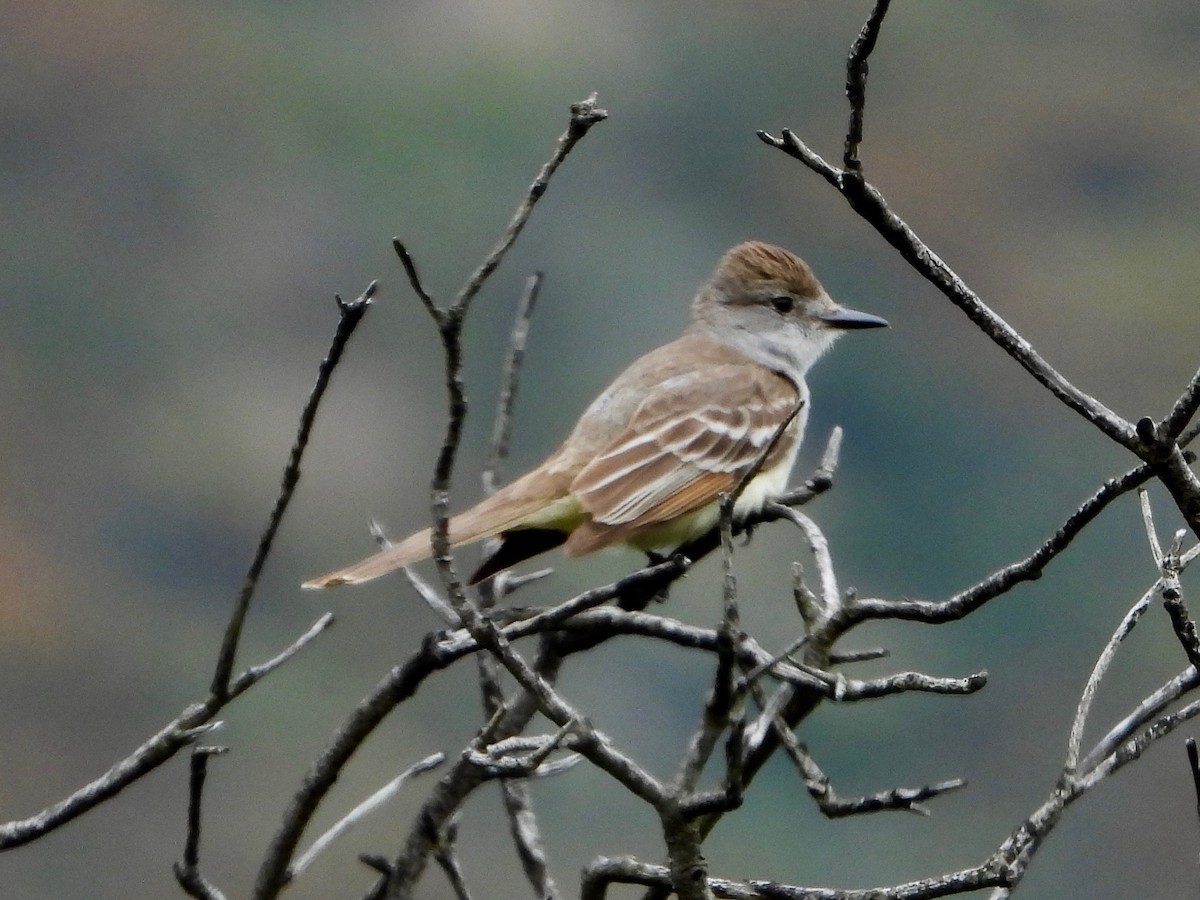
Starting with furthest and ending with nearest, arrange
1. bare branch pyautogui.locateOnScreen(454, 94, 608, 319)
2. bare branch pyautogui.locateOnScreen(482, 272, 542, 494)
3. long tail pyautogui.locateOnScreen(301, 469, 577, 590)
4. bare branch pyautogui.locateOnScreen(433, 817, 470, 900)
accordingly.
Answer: long tail pyautogui.locateOnScreen(301, 469, 577, 590) → bare branch pyautogui.locateOnScreen(482, 272, 542, 494) → bare branch pyautogui.locateOnScreen(433, 817, 470, 900) → bare branch pyautogui.locateOnScreen(454, 94, 608, 319)

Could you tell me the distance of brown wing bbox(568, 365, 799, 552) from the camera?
4488mm

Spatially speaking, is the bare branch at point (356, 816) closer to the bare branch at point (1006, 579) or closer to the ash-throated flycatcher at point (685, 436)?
the ash-throated flycatcher at point (685, 436)

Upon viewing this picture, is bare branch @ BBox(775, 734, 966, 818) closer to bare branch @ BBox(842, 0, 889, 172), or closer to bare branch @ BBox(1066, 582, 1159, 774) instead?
bare branch @ BBox(1066, 582, 1159, 774)

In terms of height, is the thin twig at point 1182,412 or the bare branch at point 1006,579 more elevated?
the thin twig at point 1182,412

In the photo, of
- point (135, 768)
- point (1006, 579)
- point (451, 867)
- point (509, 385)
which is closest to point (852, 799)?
point (1006, 579)

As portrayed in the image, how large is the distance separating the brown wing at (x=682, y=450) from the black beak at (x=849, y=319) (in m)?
0.38

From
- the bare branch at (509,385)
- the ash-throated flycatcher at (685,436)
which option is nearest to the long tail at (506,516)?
the ash-throated flycatcher at (685,436)

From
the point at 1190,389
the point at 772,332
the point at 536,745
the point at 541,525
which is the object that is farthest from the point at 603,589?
the point at 772,332

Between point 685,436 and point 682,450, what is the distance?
0.09 meters

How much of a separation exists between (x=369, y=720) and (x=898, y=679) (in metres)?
0.89

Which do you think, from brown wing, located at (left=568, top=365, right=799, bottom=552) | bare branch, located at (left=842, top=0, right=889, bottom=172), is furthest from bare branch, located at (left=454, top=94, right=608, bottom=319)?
brown wing, located at (left=568, top=365, right=799, bottom=552)

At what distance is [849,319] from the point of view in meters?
5.79

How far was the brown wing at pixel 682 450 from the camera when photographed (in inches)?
177

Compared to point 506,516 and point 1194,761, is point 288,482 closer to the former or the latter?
point 1194,761
